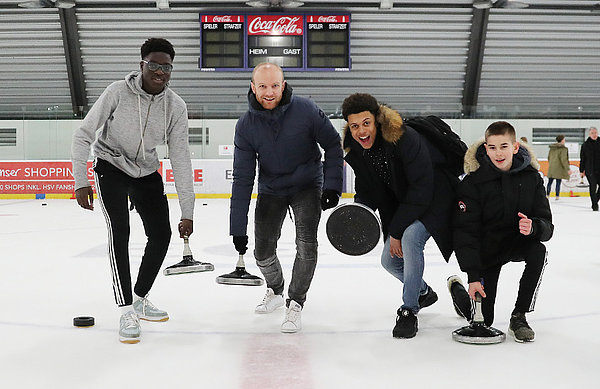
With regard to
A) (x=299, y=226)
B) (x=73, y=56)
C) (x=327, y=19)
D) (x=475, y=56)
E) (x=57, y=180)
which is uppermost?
(x=327, y=19)

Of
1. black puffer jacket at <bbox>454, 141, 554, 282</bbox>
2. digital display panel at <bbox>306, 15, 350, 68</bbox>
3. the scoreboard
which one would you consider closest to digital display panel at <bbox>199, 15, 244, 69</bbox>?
the scoreboard

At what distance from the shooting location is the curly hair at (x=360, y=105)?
109 inches

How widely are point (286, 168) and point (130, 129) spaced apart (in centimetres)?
73

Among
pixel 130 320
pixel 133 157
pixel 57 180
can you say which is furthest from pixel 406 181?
pixel 57 180

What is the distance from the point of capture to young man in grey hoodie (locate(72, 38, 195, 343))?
2.82 metres

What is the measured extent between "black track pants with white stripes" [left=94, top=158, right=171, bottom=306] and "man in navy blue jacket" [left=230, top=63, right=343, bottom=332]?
36cm

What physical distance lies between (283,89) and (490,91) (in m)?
14.5

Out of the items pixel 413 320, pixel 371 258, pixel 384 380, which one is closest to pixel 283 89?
pixel 413 320

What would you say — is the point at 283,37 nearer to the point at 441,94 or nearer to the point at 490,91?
the point at 441,94

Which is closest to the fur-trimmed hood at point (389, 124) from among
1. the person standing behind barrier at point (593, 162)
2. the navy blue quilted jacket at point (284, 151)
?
the navy blue quilted jacket at point (284, 151)

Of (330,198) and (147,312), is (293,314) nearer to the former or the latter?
(330,198)

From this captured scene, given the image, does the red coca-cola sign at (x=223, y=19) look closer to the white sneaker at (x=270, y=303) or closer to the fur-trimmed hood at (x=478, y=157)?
the white sneaker at (x=270, y=303)

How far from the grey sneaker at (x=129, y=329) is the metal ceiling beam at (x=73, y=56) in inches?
506

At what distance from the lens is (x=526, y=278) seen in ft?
9.29
